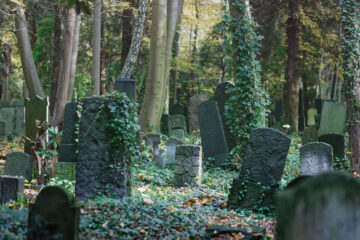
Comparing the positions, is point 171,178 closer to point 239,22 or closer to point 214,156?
point 214,156

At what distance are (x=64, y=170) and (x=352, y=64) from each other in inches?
292

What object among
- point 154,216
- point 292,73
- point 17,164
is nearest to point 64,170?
point 17,164

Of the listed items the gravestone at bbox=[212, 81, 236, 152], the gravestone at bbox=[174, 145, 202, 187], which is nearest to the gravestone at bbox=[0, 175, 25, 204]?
the gravestone at bbox=[174, 145, 202, 187]

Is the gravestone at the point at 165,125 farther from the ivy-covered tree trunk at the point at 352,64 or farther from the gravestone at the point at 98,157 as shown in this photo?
the gravestone at the point at 98,157

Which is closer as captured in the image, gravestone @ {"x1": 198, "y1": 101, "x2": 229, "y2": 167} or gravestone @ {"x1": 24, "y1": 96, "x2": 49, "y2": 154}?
gravestone @ {"x1": 24, "y1": 96, "x2": 49, "y2": 154}

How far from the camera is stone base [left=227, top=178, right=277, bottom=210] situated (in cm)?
712

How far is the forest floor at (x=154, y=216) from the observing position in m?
→ 4.77

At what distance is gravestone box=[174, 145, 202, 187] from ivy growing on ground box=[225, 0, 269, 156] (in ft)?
8.65

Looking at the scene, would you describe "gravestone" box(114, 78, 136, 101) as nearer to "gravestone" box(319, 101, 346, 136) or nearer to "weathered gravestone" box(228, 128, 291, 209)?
"weathered gravestone" box(228, 128, 291, 209)

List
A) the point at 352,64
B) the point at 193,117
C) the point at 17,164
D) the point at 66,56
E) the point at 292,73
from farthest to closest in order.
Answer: the point at 292,73 < the point at 193,117 < the point at 66,56 < the point at 352,64 < the point at 17,164

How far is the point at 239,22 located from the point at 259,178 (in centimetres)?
564

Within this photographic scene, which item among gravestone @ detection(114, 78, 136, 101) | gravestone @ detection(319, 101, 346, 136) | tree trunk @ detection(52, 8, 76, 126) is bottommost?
gravestone @ detection(319, 101, 346, 136)

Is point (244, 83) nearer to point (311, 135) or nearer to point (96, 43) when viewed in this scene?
point (311, 135)

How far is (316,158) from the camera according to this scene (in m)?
8.59
